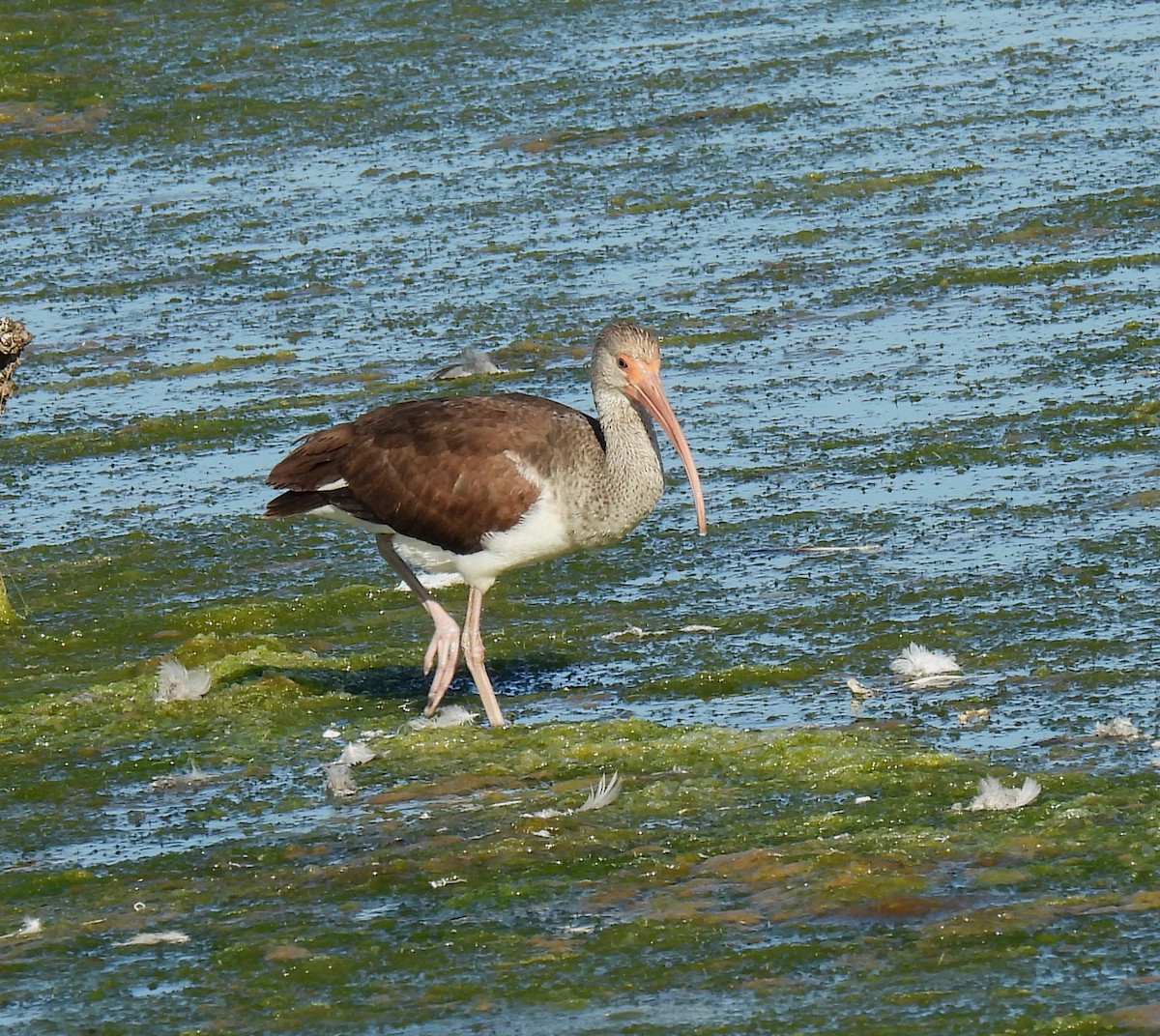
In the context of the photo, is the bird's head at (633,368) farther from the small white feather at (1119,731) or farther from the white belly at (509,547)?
the small white feather at (1119,731)

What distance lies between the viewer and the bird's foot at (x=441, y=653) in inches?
318

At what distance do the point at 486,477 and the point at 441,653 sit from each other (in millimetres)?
707

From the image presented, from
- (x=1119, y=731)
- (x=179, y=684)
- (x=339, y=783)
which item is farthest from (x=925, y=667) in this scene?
(x=179, y=684)

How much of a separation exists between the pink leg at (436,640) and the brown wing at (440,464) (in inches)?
10.7

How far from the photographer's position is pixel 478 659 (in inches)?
317

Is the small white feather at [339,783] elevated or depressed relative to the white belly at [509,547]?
depressed

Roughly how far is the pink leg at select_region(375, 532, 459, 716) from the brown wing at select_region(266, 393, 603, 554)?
0.27m

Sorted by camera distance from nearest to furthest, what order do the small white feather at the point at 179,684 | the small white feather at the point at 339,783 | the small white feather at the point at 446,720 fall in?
the small white feather at the point at 339,783, the small white feather at the point at 446,720, the small white feather at the point at 179,684

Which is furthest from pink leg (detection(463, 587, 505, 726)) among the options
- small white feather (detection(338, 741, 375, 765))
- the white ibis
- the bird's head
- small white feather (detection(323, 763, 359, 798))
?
the bird's head

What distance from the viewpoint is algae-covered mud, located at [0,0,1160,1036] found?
5.71m

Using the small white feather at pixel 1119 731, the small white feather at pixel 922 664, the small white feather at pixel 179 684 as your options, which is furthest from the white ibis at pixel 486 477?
the small white feather at pixel 1119 731

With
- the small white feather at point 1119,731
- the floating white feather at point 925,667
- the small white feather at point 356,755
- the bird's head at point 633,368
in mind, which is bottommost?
the floating white feather at point 925,667

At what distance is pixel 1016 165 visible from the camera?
15594 millimetres

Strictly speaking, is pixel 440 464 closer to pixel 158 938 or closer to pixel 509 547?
pixel 509 547
